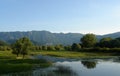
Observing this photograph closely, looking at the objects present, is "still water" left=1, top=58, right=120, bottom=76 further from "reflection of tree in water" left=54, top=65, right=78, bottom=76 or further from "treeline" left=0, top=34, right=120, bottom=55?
"treeline" left=0, top=34, right=120, bottom=55

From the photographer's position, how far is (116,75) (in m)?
46.8

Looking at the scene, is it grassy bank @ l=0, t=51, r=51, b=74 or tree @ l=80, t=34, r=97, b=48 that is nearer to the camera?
grassy bank @ l=0, t=51, r=51, b=74

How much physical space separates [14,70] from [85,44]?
479 feet

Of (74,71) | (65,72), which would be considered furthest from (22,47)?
(65,72)

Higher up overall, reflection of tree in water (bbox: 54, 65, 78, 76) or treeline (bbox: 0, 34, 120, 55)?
treeline (bbox: 0, 34, 120, 55)

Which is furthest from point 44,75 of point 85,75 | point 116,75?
point 116,75

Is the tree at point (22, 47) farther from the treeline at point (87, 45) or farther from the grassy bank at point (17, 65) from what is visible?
the grassy bank at point (17, 65)

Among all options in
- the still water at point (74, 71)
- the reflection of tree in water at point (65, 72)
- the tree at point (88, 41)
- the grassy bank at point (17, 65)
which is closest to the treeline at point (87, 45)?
the tree at point (88, 41)

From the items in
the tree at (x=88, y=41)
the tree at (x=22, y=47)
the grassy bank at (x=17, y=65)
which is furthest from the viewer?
the tree at (x=88, y=41)

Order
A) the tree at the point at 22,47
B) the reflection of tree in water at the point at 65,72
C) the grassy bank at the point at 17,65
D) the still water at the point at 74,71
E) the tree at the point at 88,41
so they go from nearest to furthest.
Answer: the reflection of tree in water at the point at 65,72 < the still water at the point at 74,71 < the grassy bank at the point at 17,65 < the tree at the point at 22,47 < the tree at the point at 88,41

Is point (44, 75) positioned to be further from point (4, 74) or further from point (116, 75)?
point (116, 75)

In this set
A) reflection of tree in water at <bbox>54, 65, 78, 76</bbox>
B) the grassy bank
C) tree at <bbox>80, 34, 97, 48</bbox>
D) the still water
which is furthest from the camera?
tree at <bbox>80, 34, 97, 48</bbox>

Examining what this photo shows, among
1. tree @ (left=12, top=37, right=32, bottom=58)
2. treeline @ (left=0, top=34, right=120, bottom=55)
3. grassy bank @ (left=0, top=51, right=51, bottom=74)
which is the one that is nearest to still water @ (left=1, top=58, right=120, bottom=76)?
grassy bank @ (left=0, top=51, right=51, bottom=74)

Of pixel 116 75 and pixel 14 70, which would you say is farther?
pixel 14 70
